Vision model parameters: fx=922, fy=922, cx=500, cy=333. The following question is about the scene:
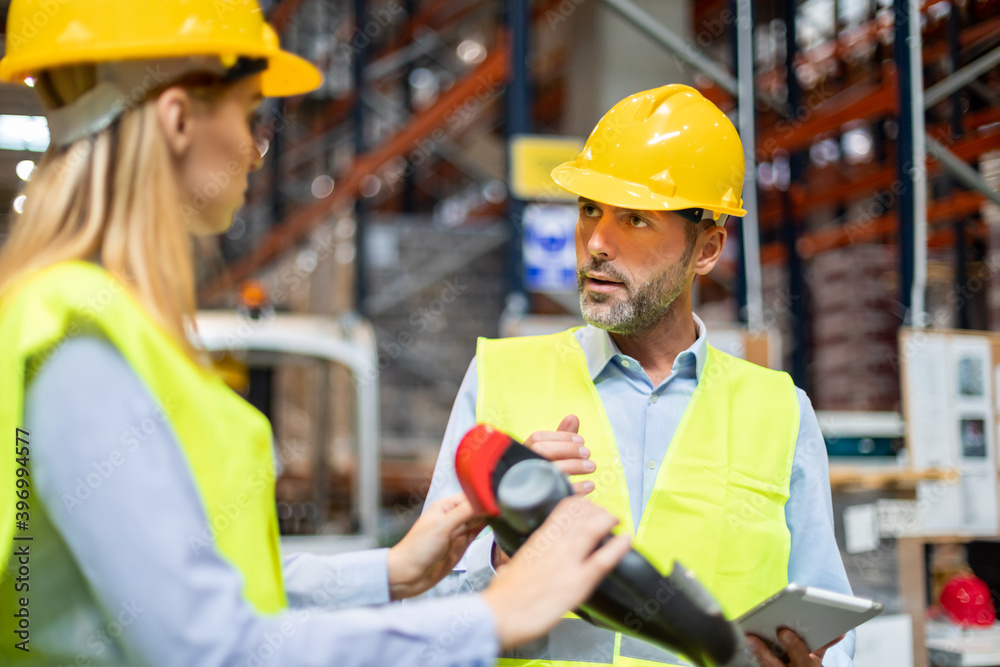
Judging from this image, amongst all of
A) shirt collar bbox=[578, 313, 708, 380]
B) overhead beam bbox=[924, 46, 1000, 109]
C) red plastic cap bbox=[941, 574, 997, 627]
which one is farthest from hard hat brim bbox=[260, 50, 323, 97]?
overhead beam bbox=[924, 46, 1000, 109]

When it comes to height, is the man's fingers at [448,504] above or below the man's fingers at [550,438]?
below

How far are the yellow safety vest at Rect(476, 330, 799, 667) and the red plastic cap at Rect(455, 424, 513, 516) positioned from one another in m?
0.65

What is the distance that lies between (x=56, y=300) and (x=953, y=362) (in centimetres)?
377

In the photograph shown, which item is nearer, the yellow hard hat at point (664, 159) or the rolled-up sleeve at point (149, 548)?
the rolled-up sleeve at point (149, 548)

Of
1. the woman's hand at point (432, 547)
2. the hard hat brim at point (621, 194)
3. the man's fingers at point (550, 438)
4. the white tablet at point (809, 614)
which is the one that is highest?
the hard hat brim at point (621, 194)

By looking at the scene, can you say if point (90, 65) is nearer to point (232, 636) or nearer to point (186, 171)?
point (186, 171)

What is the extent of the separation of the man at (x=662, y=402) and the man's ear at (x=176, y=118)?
3.05 ft

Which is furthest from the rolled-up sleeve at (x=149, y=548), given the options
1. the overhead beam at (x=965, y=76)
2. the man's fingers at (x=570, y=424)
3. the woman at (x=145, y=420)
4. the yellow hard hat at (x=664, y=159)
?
the overhead beam at (x=965, y=76)

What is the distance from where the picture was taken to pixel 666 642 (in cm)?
125

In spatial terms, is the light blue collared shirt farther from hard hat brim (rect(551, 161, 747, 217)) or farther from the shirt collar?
hard hat brim (rect(551, 161, 747, 217))

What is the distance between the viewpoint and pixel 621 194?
205 centimetres

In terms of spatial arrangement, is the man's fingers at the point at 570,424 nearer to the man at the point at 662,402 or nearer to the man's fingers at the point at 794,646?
the man at the point at 662,402

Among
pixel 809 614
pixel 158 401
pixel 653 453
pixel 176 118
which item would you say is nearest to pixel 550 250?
pixel 653 453

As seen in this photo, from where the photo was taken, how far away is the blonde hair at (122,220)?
108 centimetres
